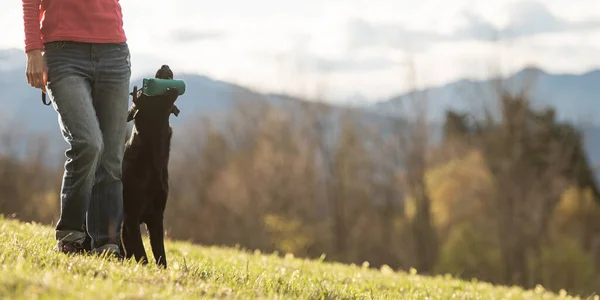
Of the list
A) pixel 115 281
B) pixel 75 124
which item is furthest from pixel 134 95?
pixel 115 281

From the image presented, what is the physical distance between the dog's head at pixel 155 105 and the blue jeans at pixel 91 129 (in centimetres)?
19

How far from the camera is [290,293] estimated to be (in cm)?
480

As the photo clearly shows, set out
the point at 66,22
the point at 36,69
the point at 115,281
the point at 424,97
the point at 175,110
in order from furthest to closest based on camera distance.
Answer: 1. the point at 424,97
2. the point at 175,110
3. the point at 66,22
4. the point at 36,69
5. the point at 115,281

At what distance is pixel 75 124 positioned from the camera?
4.95 meters

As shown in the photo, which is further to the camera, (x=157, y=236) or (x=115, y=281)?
(x=157, y=236)

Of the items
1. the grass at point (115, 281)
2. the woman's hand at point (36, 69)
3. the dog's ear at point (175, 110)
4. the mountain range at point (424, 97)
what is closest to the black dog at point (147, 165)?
the dog's ear at point (175, 110)

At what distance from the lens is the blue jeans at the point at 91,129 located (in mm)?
4949

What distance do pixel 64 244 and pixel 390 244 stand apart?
166 ft

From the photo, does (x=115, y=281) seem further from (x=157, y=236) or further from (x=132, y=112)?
(x=132, y=112)

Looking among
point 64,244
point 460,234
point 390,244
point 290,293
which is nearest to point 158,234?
point 64,244

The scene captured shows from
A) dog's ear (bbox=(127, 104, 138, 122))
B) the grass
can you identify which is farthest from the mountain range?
the grass

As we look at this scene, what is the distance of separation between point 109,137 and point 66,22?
2.84 ft

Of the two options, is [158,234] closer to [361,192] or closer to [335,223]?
[335,223]

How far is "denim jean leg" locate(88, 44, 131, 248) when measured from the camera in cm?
507
